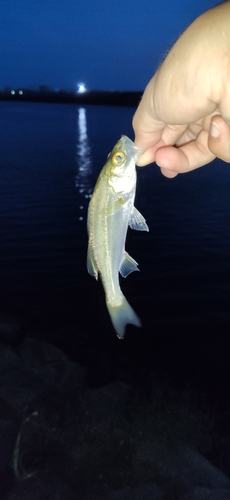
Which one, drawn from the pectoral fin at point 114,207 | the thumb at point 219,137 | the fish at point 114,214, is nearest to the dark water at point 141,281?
the fish at point 114,214

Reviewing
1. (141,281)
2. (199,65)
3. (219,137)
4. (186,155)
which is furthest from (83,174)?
(199,65)

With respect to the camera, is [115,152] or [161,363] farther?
[161,363]

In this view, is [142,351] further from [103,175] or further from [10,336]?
[103,175]

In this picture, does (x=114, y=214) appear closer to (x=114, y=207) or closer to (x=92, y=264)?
(x=114, y=207)

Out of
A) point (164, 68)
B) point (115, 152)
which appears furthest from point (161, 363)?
point (164, 68)

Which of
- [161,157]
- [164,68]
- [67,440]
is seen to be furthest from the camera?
[67,440]

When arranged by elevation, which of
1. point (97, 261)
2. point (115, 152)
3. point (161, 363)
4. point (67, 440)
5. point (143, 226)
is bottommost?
point (161, 363)

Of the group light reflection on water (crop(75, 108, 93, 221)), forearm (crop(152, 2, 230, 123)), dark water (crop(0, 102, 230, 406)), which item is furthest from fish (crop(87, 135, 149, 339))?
light reflection on water (crop(75, 108, 93, 221))

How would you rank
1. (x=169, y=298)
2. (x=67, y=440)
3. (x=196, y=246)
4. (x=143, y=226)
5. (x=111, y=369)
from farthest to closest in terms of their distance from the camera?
(x=196, y=246) < (x=169, y=298) < (x=111, y=369) < (x=67, y=440) < (x=143, y=226)
